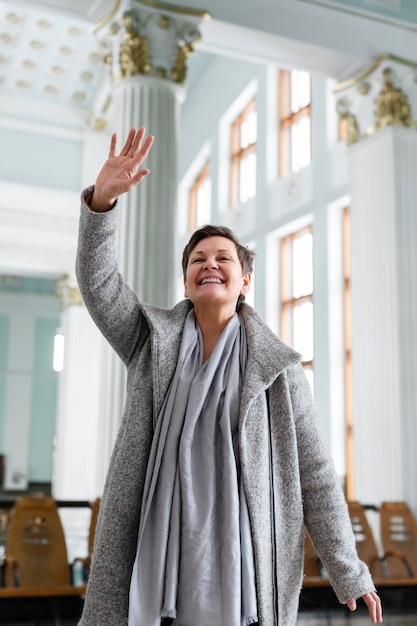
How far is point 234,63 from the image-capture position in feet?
55.0

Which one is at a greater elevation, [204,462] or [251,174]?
[251,174]

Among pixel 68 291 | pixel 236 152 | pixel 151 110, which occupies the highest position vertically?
pixel 236 152

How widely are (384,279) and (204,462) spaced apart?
7088mm

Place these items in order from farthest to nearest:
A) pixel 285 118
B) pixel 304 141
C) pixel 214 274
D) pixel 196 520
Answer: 1. pixel 285 118
2. pixel 304 141
3. pixel 214 274
4. pixel 196 520

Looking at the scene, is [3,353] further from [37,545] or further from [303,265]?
[37,545]

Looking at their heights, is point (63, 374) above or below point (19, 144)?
below

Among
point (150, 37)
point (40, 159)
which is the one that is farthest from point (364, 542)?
point (40, 159)

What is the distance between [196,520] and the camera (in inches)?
81.6

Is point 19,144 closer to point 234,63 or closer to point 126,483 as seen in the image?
point 234,63

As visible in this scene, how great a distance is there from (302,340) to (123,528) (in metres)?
12.1

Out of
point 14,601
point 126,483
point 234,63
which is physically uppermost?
point 234,63

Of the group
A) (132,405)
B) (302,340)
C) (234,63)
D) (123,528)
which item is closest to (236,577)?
(123,528)

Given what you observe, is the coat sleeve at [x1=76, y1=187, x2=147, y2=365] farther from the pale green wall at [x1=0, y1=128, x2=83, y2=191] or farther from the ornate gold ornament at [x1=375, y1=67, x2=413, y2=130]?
the pale green wall at [x1=0, y1=128, x2=83, y2=191]

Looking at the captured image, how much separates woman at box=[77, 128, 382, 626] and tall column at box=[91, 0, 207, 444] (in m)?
5.01
